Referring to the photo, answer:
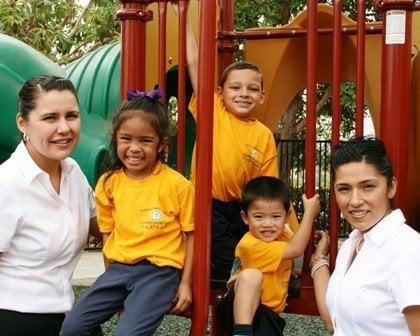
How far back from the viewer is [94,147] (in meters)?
5.80

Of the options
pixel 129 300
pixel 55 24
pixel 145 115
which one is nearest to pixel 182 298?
pixel 129 300

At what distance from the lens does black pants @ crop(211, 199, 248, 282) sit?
3.10 metres

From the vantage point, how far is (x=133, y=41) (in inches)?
123

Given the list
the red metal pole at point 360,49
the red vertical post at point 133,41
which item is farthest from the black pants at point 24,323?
the red metal pole at point 360,49

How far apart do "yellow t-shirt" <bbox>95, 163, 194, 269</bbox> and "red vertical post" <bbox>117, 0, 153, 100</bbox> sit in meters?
0.58

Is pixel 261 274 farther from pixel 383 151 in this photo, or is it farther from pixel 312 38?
pixel 312 38

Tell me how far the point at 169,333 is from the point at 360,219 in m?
3.63

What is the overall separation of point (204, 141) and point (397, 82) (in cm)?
72

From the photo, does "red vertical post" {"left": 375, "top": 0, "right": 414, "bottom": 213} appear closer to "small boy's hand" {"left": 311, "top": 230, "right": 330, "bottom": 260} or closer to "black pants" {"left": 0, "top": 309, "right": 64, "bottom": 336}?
"small boy's hand" {"left": 311, "top": 230, "right": 330, "bottom": 260}

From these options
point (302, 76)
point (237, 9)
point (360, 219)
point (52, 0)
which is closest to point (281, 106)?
point (302, 76)

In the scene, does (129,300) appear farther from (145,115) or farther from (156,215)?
(145,115)

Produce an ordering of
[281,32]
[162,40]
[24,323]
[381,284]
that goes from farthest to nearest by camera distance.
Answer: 1. [281,32]
2. [162,40]
3. [24,323]
4. [381,284]

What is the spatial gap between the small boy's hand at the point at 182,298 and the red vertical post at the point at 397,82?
0.85 meters

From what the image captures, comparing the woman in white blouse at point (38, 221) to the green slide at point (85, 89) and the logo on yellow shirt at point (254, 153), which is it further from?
the green slide at point (85, 89)
